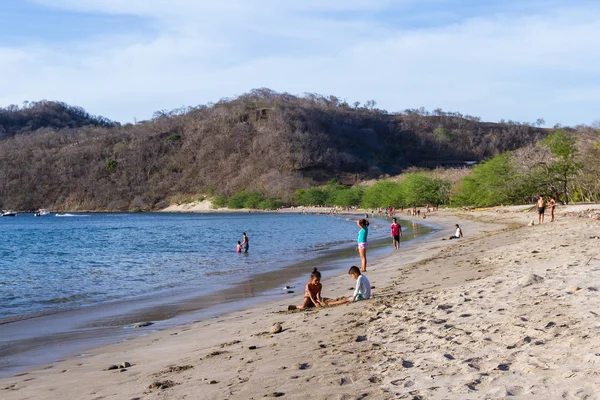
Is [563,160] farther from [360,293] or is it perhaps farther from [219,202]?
[219,202]

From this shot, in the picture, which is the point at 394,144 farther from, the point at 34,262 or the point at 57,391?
the point at 57,391

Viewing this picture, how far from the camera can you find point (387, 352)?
6930 millimetres

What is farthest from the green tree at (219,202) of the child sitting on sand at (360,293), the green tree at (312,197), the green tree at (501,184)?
the child sitting on sand at (360,293)

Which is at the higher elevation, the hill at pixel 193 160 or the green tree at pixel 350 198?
the hill at pixel 193 160

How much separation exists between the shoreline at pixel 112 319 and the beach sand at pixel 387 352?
0.72 m

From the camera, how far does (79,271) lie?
2570 cm

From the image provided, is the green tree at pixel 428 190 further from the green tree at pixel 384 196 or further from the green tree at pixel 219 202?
the green tree at pixel 219 202

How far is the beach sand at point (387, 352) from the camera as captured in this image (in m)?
5.68

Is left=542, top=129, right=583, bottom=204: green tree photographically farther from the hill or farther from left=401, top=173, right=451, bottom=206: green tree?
the hill

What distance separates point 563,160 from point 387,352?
4203cm

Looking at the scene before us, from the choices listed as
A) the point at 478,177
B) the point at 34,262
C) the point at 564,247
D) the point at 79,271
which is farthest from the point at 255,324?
the point at 478,177

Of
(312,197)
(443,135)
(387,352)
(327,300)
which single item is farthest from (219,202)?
(387,352)

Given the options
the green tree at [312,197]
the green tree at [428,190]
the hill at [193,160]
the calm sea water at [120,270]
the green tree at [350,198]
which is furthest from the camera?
the hill at [193,160]

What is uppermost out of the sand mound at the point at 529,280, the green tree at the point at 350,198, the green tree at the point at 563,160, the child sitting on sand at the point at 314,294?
the green tree at the point at 563,160
